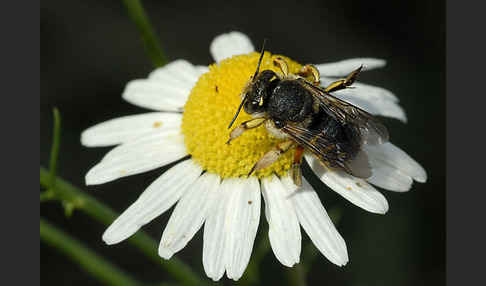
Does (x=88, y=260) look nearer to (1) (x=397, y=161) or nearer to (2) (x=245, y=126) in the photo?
(2) (x=245, y=126)

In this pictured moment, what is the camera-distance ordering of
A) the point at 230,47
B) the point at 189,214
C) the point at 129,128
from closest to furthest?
the point at 189,214, the point at 129,128, the point at 230,47

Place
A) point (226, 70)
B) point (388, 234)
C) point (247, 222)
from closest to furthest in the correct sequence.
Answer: point (247, 222) → point (226, 70) → point (388, 234)

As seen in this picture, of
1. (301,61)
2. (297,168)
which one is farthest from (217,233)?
(301,61)

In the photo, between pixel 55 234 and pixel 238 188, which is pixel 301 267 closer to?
pixel 238 188

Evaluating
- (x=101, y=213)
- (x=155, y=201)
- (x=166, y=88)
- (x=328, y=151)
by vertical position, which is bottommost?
(x=101, y=213)

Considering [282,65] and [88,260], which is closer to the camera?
[282,65]

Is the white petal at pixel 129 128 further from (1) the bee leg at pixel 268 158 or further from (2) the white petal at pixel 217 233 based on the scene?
(1) the bee leg at pixel 268 158

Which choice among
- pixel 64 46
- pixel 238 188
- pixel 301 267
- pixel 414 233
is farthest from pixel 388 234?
pixel 64 46
